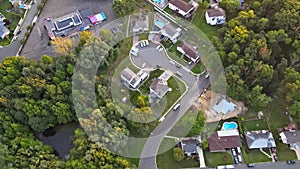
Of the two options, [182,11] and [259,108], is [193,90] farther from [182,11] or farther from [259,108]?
[182,11]

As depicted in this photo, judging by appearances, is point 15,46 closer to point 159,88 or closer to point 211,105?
point 159,88

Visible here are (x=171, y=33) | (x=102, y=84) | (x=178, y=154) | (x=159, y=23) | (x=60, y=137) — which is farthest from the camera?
→ (x=159, y=23)

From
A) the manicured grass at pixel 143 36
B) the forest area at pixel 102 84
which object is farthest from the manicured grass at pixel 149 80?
the manicured grass at pixel 143 36

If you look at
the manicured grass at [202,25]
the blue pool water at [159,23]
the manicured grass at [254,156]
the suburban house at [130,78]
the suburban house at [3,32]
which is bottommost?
the manicured grass at [254,156]

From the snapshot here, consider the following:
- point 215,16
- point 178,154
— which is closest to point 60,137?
point 178,154

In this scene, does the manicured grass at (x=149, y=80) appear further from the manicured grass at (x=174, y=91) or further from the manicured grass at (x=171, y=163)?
the manicured grass at (x=171, y=163)
